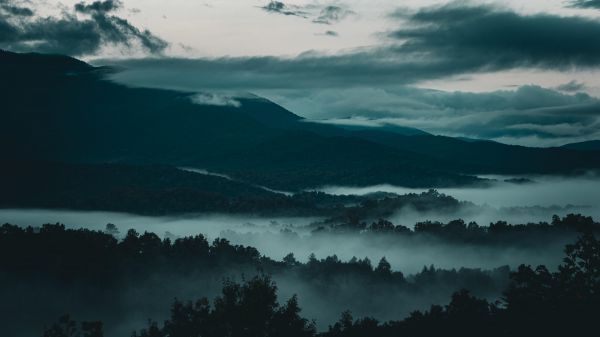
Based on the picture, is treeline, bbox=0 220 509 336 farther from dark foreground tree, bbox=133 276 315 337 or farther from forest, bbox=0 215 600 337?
dark foreground tree, bbox=133 276 315 337

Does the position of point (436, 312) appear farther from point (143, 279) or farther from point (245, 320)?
point (143, 279)

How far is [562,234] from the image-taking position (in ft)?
593

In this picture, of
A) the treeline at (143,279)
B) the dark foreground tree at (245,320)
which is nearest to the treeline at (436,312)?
the dark foreground tree at (245,320)

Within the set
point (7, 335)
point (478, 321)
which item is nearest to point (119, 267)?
point (7, 335)

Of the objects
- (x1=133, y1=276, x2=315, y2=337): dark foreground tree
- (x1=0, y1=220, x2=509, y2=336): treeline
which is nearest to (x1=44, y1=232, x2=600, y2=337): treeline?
(x1=133, y1=276, x2=315, y2=337): dark foreground tree

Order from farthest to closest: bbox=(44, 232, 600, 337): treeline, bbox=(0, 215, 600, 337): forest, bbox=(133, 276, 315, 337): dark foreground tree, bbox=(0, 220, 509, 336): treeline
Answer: bbox=(0, 220, 509, 336): treeline, bbox=(133, 276, 315, 337): dark foreground tree, bbox=(0, 215, 600, 337): forest, bbox=(44, 232, 600, 337): treeline

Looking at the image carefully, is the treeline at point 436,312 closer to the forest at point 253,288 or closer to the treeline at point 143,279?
the forest at point 253,288

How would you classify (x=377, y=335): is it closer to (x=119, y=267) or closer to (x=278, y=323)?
(x=278, y=323)

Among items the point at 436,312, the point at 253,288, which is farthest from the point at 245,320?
A: the point at 436,312

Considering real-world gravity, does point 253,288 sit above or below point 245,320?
above

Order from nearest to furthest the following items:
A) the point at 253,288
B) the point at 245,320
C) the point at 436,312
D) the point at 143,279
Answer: the point at 245,320 < the point at 253,288 < the point at 436,312 < the point at 143,279

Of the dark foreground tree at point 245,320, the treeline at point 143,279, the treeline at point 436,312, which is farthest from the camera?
the treeline at point 143,279

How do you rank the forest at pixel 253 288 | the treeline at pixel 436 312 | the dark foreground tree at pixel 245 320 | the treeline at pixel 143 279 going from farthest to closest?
the treeline at pixel 143 279, the dark foreground tree at pixel 245 320, the forest at pixel 253 288, the treeline at pixel 436 312

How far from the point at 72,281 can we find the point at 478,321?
98.1 m
